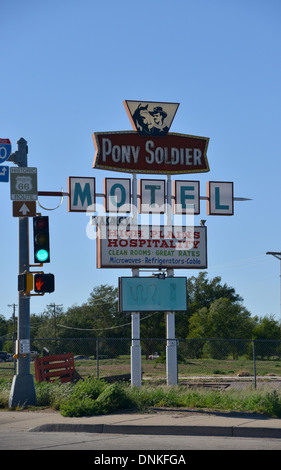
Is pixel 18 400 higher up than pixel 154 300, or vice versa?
pixel 154 300

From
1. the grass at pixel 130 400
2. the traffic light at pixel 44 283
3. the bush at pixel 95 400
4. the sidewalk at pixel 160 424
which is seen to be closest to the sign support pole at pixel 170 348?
the grass at pixel 130 400

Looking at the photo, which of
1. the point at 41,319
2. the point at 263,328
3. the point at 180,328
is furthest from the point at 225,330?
the point at 41,319

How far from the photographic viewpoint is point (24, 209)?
17.1 m

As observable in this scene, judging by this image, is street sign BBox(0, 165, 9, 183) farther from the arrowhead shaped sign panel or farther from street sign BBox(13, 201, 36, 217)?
the arrowhead shaped sign panel

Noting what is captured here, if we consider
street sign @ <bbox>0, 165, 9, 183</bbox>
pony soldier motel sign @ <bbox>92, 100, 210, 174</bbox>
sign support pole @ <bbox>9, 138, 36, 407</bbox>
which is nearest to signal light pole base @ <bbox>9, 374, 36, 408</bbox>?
sign support pole @ <bbox>9, 138, 36, 407</bbox>

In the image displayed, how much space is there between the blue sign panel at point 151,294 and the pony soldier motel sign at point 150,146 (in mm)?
4147

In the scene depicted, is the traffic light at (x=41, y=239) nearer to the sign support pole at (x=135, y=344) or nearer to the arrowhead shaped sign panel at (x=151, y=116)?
the sign support pole at (x=135, y=344)

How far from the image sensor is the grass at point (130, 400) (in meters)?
14.8

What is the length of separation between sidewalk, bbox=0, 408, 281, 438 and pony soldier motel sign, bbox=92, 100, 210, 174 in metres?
11.7

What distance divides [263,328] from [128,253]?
41460mm

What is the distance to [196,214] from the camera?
25.0m

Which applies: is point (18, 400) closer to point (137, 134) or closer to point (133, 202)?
point (133, 202)

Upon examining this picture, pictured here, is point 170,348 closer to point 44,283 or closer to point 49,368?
point 49,368

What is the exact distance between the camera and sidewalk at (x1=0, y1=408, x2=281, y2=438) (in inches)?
496
